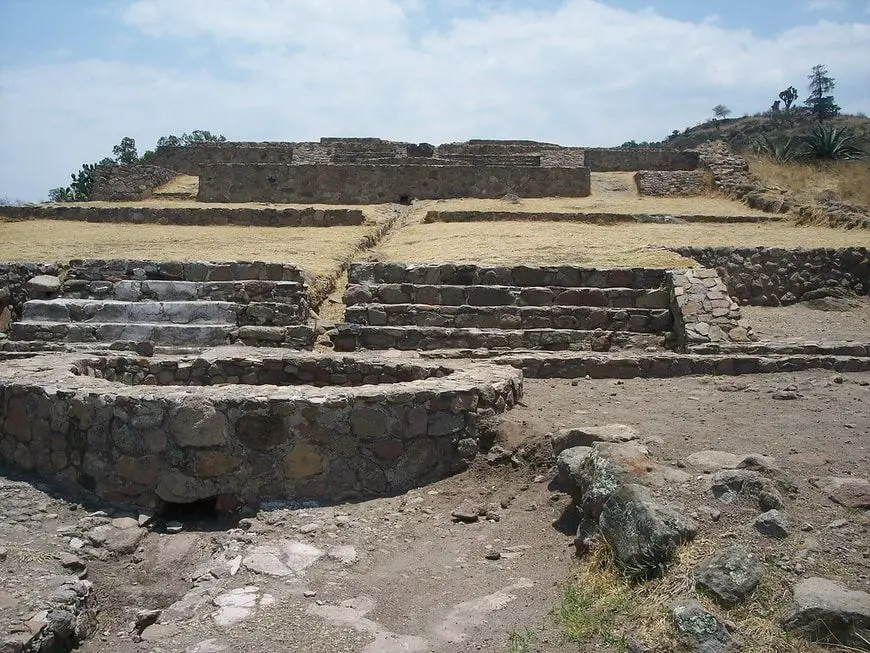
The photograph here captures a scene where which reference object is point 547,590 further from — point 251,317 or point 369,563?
point 251,317

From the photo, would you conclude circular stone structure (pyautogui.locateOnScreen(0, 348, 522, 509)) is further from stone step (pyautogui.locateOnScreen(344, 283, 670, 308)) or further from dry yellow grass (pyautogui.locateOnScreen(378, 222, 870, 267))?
dry yellow grass (pyautogui.locateOnScreen(378, 222, 870, 267))

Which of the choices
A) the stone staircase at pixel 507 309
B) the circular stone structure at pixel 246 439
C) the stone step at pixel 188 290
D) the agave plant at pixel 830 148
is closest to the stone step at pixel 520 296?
the stone staircase at pixel 507 309

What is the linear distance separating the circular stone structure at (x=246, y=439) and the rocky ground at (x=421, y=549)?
0.62ft

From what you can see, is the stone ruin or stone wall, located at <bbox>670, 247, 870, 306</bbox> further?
the stone ruin

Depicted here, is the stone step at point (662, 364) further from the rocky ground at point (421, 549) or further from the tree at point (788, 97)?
the tree at point (788, 97)

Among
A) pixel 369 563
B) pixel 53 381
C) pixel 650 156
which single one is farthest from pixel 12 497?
pixel 650 156

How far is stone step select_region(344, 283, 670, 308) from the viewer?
1003 centimetres

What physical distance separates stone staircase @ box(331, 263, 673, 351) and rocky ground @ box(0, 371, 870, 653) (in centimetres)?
323

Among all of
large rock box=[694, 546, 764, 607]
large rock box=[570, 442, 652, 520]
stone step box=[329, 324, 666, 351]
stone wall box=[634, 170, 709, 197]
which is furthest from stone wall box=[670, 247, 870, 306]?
stone wall box=[634, 170, 709, 197]

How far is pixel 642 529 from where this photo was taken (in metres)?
3.92

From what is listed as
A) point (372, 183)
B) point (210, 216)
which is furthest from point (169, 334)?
point (372, 183)

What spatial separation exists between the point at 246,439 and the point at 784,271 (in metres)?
9.11

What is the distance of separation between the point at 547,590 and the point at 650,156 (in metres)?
23.9

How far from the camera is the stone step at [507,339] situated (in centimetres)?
948
